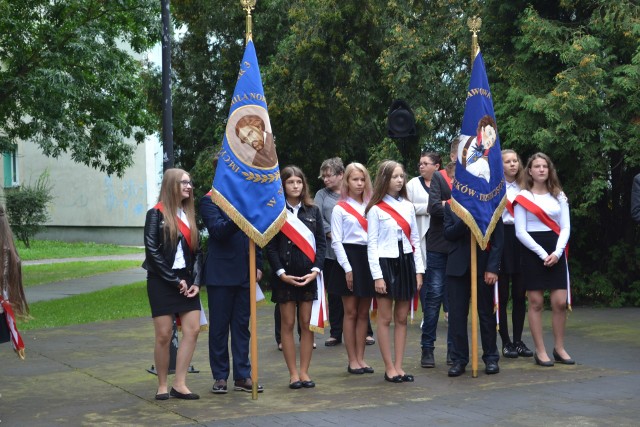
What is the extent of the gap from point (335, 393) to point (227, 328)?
1093mm

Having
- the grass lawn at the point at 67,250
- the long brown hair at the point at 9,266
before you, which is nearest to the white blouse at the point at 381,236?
the long brown hair at the point at 9,266

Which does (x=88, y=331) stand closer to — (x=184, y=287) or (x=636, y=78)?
(x=184, y=287)

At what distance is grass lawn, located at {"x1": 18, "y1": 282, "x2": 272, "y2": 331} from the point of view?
50.8 ft

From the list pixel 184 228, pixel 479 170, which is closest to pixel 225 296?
pixel 184 228

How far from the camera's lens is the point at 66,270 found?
2873 centimetres

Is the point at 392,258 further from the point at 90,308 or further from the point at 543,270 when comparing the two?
the point at 90,308

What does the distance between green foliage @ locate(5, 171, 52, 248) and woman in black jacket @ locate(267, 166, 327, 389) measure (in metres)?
33.9

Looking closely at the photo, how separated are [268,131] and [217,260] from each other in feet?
3.92

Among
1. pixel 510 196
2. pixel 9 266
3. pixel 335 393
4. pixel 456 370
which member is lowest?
pixel 335 393

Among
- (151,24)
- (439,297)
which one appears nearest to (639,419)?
(439,297)

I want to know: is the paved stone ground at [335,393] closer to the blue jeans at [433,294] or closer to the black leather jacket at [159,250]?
the blue jeans at [433,294]

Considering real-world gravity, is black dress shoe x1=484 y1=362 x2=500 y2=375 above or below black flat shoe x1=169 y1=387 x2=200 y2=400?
above

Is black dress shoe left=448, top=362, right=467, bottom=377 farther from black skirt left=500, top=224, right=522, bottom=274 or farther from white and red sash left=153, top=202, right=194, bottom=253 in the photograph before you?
white and red sash left=153, top=202, right=194, bottom=253

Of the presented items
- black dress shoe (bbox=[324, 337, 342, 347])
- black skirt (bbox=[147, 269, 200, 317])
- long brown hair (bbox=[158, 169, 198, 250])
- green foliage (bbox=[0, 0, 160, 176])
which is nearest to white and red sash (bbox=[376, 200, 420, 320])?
long brown hair (bbox=[158, 169, 198, 250])
